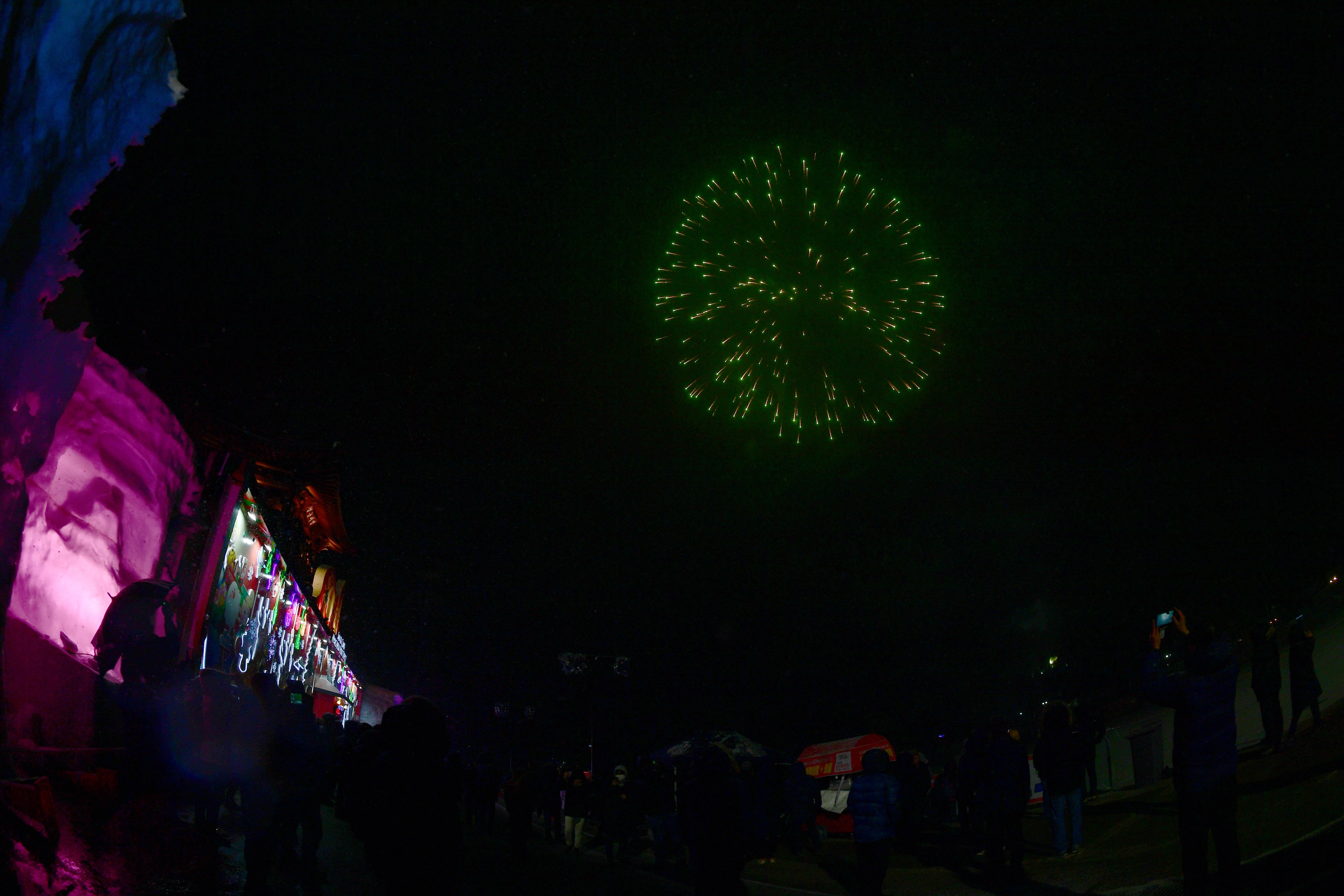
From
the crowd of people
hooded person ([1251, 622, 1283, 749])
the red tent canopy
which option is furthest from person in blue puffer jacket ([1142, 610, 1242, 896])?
the red tent canopy

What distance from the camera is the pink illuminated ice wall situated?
8195mm

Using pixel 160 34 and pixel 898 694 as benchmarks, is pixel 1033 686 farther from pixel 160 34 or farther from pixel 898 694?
pixel 160 34

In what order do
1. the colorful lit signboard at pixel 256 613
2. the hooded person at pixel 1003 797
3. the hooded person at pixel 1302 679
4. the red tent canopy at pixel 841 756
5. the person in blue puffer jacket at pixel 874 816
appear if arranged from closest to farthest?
the person in blue puffer jacket at pixel 874 816
the hooded person at pixel 1003 797
the hooded person at pixel 1302 679
the colorful lit signboard at pixel 256 613
the red tent canopy at pixel 841 756

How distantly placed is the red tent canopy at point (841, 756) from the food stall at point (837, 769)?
2 centimetres

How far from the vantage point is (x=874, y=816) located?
7.78m

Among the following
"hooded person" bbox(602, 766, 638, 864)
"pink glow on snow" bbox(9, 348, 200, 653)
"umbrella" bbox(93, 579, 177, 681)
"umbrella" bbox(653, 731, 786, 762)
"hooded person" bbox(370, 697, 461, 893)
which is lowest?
"hooded person" bbox(602, 766, 638, 864)

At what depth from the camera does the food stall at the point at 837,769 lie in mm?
21969

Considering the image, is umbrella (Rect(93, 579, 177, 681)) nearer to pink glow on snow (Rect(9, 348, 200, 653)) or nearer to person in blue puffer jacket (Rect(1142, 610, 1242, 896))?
pink glow on snow (Rect(9, 348, 200, 653))

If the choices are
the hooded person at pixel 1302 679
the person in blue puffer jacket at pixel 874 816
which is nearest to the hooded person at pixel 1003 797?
the person in blue puffer jacket at pixel 874 816

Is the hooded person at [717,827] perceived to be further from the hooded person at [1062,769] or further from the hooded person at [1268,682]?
the hooded person at [1268,682]

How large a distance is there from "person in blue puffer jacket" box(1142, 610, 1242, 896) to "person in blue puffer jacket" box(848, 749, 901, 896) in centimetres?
281

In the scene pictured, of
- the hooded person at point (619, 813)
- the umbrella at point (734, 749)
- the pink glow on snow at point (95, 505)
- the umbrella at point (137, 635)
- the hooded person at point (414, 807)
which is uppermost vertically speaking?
the pink glow on snow at point (95, 505)

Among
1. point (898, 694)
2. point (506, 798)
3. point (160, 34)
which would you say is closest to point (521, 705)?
point (898, 694)

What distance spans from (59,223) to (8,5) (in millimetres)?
1835
